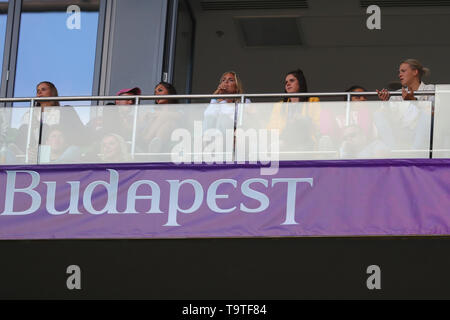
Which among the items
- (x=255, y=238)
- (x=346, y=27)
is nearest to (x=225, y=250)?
(x=255, y=238)

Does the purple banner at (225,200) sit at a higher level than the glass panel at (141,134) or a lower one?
lower

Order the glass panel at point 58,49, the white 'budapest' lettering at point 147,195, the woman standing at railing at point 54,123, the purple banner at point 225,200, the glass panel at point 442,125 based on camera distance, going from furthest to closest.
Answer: the glass panel at point 58,49, the woman standing at railing at point 54,123, the white 'budapest' lettering at point 147,195, the glass panel at point 442,125, the purple banner at point 225,200

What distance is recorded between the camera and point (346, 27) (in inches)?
770

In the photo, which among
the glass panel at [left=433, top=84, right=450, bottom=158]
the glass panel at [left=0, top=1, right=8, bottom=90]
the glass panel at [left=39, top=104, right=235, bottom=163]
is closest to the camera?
the glass panel at [left=433, top=84, right=450, bottom=158]

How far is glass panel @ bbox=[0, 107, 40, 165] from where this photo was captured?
535 inches

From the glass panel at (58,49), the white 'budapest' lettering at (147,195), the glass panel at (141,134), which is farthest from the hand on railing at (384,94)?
the glass panel at (58,49)

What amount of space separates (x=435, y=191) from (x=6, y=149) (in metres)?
4.94

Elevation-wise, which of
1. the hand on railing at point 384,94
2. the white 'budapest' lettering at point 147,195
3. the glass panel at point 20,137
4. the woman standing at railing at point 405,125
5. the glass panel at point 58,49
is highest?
the glass panel at point 58,49

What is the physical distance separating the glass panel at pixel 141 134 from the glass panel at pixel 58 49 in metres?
3.59

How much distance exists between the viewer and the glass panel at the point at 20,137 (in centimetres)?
1358

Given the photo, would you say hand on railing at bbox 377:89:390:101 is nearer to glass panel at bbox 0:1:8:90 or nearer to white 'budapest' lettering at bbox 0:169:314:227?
white 'budapest' lettering at bbox 0:169:314:227

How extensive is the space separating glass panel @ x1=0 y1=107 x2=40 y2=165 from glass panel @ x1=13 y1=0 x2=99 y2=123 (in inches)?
135

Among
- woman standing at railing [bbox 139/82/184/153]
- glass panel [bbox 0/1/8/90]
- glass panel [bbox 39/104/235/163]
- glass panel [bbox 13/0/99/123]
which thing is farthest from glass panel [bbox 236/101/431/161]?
glass panel [bbox 0/1/8/90]

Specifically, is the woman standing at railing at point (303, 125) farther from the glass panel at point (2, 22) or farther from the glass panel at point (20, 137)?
the glass panel at point (2, 22)
